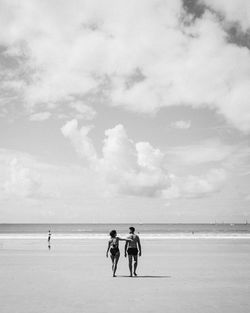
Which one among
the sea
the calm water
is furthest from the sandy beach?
the calm water

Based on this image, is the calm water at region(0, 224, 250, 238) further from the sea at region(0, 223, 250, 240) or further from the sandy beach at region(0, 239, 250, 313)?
the sandy beach at region(0, 239, 250, 313)

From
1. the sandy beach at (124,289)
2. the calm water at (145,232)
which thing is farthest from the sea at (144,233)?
the sandy beach at (124,289)

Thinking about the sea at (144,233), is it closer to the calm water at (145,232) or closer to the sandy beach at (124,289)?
the calm water at (145,232)

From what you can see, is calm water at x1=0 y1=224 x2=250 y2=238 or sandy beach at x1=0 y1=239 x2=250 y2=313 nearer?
sandy beach at x1=0 y1=239 x2=250 y2=313

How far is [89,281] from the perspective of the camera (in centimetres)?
1294

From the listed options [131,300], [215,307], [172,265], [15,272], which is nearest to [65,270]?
[15,272]

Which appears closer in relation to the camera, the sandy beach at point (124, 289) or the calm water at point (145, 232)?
the sandy beach at point (124, 289)

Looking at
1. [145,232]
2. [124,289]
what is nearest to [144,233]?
[145,232]

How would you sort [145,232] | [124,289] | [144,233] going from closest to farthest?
[124,289]
[144,233]
[145,232]

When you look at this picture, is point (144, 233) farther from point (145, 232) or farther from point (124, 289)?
point (124, 289)

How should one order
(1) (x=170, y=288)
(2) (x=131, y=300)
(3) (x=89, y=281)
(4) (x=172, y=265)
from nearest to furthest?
(2) (x=131, y=300)
(1) (x=170, y=288)
(3) (x=89, y=281)
(4) (x=172, y=265)

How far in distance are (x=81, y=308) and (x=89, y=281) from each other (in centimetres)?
425

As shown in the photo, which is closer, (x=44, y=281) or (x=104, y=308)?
(x=104, y=308)

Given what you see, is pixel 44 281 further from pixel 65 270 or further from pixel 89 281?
pixel 65 270
